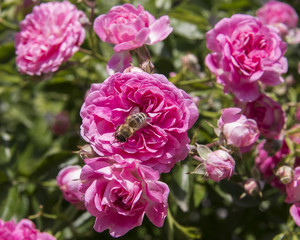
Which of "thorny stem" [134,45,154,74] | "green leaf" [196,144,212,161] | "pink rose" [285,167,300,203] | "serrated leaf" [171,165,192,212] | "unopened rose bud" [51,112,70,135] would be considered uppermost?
"thorny stem" [134,45,154,74]

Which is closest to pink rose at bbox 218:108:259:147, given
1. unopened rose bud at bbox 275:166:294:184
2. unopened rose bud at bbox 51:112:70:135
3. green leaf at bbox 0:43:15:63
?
unopened rose bud at bbox 275:166:294:184

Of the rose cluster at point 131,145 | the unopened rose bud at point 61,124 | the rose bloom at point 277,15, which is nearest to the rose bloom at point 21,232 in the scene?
the rose cluster at point 131,145

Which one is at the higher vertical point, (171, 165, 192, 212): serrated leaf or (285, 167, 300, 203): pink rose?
(285, 167, 300, 203): pink rose

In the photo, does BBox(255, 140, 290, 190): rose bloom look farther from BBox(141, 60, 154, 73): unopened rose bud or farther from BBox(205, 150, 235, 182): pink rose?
BBox(141, 60, 154, 73): unopened rose bud

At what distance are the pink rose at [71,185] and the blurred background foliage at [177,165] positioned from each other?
101mm

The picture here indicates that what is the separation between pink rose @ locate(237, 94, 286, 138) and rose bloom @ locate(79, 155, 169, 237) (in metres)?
0.49

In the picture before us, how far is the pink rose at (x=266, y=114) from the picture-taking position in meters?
1.30

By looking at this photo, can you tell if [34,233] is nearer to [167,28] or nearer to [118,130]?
[118,130]

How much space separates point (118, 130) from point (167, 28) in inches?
16.4

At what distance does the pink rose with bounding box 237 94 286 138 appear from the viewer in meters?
1.30

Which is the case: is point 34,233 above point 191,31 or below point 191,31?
below

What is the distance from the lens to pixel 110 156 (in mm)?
1008

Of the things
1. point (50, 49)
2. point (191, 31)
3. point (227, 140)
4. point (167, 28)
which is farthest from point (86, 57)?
point (227, 140)

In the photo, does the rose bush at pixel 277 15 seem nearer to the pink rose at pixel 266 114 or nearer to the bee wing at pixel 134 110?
A: the pink rose at pixel 266 114
